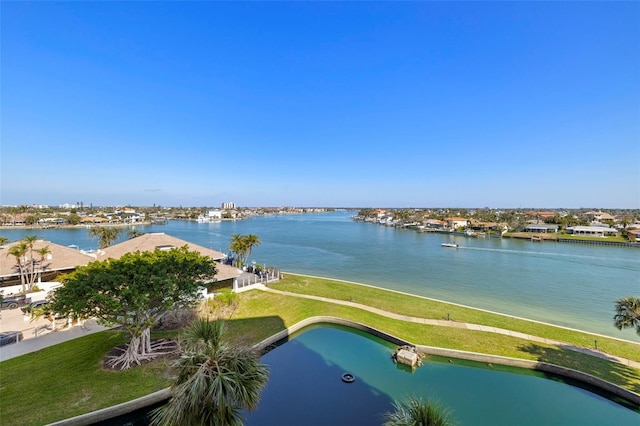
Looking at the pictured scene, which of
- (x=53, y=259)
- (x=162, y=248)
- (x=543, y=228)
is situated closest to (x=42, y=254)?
(x=53, y=259)

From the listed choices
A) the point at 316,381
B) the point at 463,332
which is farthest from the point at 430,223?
the point at 316,381

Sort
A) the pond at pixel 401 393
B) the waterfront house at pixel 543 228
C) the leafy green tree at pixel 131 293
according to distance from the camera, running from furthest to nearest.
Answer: the waterfront house at pixel 543 228 < the leafy green tree at pixel 131 293 < the pond at pixel 401 393

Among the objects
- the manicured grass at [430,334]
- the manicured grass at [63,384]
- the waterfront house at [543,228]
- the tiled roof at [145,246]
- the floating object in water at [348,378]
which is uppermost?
the tiled roof at [145,246]

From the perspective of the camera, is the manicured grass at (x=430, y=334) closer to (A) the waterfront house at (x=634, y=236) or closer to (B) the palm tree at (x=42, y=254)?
(B) the palm tree at (x=42, y=254)

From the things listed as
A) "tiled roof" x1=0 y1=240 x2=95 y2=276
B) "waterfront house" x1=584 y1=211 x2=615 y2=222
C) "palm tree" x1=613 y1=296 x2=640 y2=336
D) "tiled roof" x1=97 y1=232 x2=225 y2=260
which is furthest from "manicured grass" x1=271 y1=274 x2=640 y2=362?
"waterfront house" x1=584 y1=211 x2=615 y2=222

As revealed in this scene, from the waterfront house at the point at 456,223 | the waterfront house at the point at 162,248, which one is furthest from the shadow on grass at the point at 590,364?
the waterfront house at the point at 456,223

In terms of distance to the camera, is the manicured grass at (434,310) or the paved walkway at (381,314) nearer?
the paved walkway at (381,314)

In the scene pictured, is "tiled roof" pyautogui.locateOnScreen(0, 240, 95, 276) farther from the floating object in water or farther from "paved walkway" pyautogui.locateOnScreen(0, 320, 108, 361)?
the floating object in water

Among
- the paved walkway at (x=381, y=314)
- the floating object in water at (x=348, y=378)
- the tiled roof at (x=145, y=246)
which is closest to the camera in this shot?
the floating object in water at (x=348, y=378)
